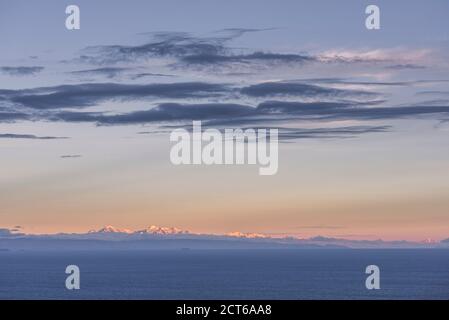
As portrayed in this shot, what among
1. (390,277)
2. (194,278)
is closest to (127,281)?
(194,278)

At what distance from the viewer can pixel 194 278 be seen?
18100cm
